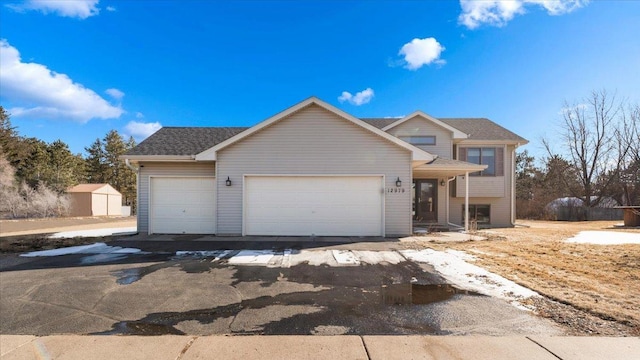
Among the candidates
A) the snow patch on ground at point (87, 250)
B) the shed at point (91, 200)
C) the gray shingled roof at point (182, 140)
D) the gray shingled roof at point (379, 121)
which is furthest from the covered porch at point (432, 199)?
the shed at point (91, 200)

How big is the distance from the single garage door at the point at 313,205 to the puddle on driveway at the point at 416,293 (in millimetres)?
5719

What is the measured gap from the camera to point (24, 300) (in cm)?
459

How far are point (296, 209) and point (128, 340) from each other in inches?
311

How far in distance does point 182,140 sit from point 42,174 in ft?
80.3

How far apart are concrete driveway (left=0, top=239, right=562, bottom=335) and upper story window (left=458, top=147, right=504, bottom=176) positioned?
33.0 ft

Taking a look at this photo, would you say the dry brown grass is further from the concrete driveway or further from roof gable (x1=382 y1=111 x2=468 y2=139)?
roof gable (x1=382 y1=111 x2=468 y2=139)

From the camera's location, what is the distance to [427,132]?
48.6ft

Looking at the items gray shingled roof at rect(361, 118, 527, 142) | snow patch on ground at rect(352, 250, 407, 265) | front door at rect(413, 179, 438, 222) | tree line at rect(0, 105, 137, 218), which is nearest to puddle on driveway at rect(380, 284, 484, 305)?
snow patch on ground at rect(352, 250, 407, 265)

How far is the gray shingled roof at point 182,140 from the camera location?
1190cm

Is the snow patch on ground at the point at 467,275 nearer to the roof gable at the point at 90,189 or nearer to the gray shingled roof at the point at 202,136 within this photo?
the gray shingled roof at the point at 202,136

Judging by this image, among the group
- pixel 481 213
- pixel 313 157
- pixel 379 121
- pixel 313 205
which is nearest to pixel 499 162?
pixel 481 213

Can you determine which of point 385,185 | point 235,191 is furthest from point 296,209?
point 385,185

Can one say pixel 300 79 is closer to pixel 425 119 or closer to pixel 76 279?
pixel 425 119

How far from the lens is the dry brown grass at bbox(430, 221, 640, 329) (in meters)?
4.21
